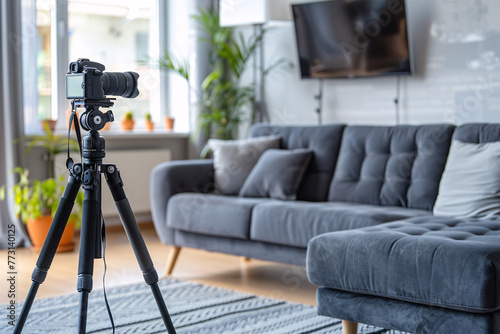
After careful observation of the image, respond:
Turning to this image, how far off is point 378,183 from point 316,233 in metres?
0.62

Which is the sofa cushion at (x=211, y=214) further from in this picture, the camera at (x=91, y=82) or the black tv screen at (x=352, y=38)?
the camera at (x=91, y=82)

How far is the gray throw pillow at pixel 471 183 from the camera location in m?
2.94

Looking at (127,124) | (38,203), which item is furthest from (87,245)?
(127,124)

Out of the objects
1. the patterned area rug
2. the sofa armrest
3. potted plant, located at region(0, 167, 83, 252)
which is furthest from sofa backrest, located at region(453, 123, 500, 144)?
potted plant, located at region(0, 167, 83, 252)

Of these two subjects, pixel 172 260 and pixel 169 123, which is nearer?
pixel 172 260

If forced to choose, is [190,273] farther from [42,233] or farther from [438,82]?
[438,82]

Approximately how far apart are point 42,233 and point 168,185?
1.07 m

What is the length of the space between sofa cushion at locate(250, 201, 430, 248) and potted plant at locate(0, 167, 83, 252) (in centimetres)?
152

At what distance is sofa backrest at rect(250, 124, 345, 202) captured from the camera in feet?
12.5

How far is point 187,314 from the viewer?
116 inches

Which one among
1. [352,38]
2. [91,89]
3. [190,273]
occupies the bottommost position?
[190,273]

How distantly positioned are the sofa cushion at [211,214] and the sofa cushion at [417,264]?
0.94 meters

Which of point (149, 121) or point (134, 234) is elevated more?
point (149, 121)

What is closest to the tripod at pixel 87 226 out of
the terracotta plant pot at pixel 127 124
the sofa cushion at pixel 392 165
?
the sofa cushion at pixel 392 165
